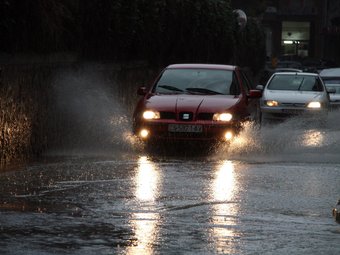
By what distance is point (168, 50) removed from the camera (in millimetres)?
31250

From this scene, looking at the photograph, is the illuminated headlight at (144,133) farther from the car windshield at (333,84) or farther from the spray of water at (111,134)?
the car windshield at (333,84)

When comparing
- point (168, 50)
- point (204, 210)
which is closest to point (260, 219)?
point (204, 210)

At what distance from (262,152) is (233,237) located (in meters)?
8.62

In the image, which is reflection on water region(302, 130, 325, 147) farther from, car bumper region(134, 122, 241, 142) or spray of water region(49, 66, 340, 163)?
car bumper region(134, 122, 241, 142)

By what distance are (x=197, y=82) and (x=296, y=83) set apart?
31.4ft

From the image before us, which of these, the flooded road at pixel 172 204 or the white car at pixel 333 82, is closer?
the flooded road at pixel 172 204

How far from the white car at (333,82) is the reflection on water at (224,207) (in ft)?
54.3

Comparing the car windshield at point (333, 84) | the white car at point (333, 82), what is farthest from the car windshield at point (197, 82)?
the car windshield at point (333, 84)

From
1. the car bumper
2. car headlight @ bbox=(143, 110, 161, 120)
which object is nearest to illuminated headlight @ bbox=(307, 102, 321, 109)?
the car bumper

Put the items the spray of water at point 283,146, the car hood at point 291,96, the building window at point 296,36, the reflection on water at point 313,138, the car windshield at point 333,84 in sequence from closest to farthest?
the spray of water at point 283,146 → the reflection on water at point 313,138 → the car hood at point 291,96 → the car windshield at point 333,84 → the building window at point 296,36

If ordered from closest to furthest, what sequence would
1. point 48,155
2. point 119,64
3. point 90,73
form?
point 48,155 → point 90,73 → point 119,64

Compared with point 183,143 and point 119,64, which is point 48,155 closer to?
point 183,143

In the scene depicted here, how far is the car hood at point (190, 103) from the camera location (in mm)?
17266

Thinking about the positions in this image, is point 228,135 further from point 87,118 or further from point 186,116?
point 87,118
